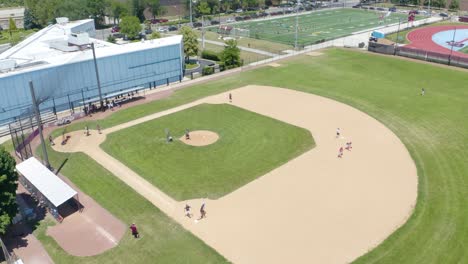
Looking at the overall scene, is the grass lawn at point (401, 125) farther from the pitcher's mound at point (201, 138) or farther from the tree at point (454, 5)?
the tree at point (454, 5)

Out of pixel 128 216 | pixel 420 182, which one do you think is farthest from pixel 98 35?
pixel 420 182

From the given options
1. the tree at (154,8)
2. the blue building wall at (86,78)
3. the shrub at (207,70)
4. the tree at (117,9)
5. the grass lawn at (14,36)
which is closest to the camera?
the blue building wall at (86,78)

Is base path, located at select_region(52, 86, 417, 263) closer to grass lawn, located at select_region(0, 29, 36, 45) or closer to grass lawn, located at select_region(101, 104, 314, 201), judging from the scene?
grass lawn, located at select_region(101, 104, 314, 201)

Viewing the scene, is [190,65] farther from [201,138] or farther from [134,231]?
[134,231]

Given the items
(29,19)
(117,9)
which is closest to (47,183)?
(117,9)

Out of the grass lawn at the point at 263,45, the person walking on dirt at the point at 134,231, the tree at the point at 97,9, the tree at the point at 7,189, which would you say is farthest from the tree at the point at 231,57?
the tree at the point at 97,9

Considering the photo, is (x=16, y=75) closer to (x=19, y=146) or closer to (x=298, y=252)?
(x=19, y=146)
